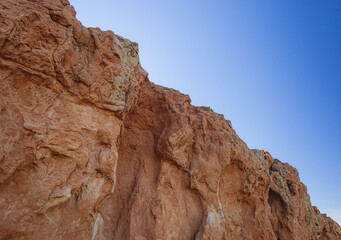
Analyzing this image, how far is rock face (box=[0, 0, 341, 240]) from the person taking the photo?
537 cm

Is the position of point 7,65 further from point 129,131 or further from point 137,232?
point 137,232

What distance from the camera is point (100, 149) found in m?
6.99

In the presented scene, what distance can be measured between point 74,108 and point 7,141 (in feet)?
6.16

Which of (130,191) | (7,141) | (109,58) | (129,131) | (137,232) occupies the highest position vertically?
(109,58)

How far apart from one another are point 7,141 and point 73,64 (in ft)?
9.08

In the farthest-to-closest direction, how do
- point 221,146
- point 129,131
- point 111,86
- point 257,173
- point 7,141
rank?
1. point 257,173
2. point 221,146
3. point 129,131
4. point 111,86
5. point 7,141

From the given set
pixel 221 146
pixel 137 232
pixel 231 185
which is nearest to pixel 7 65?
pixel 137 232

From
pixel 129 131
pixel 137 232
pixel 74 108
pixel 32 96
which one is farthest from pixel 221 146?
pixel 32 96

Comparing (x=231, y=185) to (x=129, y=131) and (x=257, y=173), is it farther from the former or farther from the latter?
(x=129, y=131)

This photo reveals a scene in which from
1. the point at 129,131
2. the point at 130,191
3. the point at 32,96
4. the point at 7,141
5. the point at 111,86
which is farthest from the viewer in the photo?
the point at 129,131

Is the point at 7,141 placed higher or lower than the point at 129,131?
lower

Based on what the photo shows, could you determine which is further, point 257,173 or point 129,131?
point 257,173

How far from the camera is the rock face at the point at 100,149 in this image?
537 cm

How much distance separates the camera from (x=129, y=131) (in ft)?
31.6
